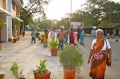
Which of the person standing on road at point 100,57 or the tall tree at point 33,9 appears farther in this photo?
the tall tree at point 33,9

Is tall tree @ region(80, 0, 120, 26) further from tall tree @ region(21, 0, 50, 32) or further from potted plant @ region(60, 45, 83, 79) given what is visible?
potted plant @ region(60, 45, 83, 79)

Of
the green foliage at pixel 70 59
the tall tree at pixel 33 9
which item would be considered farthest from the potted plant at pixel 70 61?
the tall tree at pixel 33 9

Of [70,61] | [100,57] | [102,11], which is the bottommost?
[70,61]

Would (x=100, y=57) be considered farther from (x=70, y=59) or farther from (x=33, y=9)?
(x=33, y=9)

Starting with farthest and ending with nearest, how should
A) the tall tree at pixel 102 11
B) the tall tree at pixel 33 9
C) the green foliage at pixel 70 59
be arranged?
the tall tree at pixel 102 11 < the tall tree at pixel 33 9 < the green foliage at pixel 70 59

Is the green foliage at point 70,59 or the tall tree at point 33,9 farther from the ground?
the tall tree at point 33,9

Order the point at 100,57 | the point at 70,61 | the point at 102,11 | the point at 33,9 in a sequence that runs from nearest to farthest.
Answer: the point at 100,57
the point at 70,61
the point at 33,9
the point at 102,11

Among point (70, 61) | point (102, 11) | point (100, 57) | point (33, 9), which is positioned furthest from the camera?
point (102, 11)

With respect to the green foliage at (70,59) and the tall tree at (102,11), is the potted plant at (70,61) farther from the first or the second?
the tall tree at (102,11)

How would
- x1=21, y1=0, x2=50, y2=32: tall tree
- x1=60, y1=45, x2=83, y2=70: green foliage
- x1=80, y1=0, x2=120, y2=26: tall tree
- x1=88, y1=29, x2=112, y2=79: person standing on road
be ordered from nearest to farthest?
1. x1=88, y1=29, x2=112, y2=79: person standing on road
2. x1=60, y1=45, x2=83, y2=70: green foliage
3. x1=21, y1=0, x2=50, y2=32: tall tree
4. x1=80, y1=0, x2=120, y2=26: tall tree

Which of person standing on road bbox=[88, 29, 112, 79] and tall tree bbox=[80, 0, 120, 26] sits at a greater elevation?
tall tree bbox=[80, 0, 120, 26]

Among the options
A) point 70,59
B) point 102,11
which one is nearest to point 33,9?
point 102,11

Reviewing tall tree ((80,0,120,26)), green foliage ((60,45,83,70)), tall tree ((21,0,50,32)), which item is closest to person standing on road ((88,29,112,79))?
green foliage ((60,45,83,70))

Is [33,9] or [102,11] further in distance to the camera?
[102,11]
